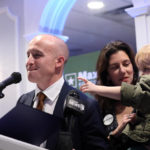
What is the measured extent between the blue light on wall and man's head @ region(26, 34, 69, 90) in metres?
2.79

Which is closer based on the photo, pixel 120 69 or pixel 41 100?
pixel 41 100

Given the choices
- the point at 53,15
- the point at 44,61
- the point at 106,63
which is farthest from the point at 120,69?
the point at 53,15

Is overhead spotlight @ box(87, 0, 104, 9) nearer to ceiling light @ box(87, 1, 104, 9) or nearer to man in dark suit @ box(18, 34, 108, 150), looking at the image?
ceiling light @ box(87, 1, 104, 9)

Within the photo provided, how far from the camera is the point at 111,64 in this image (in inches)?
77.2

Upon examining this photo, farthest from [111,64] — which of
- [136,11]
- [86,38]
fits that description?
[86,38]

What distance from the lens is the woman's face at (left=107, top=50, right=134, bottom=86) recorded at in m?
1.90

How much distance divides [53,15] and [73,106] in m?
3.57

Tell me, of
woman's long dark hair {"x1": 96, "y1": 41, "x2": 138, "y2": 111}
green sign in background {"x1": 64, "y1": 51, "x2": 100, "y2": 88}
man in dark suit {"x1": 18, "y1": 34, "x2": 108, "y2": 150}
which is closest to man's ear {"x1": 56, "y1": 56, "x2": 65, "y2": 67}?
man in dark suit {"x1": 18, "y1": 34, "x2": 108, "y2": 150}

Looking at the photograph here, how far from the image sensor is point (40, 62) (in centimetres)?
167

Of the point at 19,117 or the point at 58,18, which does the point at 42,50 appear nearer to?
the point at 19,117

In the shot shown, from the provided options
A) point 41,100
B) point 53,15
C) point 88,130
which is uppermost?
point 53,15

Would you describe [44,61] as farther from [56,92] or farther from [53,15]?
[53,15]

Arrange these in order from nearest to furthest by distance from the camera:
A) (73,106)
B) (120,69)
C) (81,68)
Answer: (73,106) < (120,69) < (81,68)

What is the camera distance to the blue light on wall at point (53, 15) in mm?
4562
